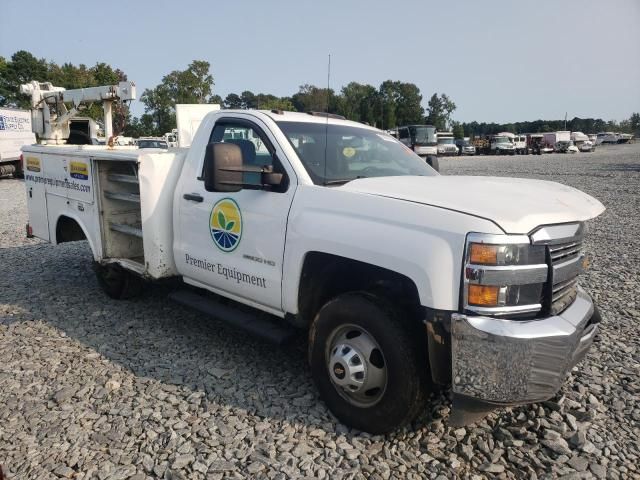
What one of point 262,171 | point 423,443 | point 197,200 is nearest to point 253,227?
point 262,171

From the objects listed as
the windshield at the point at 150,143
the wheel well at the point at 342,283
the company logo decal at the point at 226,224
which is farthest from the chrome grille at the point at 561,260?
the windshield at the point at 150,143

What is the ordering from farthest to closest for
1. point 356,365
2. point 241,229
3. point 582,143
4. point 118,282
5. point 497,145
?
point 582,143 < point 497,145 < point 118,282 < point 241,229 < point 356,365

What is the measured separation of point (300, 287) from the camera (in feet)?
10.9

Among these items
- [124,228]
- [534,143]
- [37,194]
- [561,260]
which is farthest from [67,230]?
[534,143]

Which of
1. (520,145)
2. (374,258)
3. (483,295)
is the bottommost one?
(483,295)

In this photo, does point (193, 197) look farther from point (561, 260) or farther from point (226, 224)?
point (561, 260)

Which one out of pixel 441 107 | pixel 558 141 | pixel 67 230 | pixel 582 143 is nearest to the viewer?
pixel 67 230

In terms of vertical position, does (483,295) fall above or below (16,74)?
below

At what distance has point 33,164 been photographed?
19.1 feet

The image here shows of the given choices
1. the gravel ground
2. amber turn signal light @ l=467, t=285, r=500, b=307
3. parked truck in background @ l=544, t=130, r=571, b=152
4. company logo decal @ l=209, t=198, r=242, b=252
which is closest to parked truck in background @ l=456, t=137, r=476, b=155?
parked truck in background @ l=544, t=130, r=571, b=152

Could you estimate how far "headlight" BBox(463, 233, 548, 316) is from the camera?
2.45m

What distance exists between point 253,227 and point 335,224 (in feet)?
2.54

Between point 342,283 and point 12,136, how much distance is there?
70.9 ft

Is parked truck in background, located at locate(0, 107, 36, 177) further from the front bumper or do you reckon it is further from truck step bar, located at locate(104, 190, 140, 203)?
the front bumper
